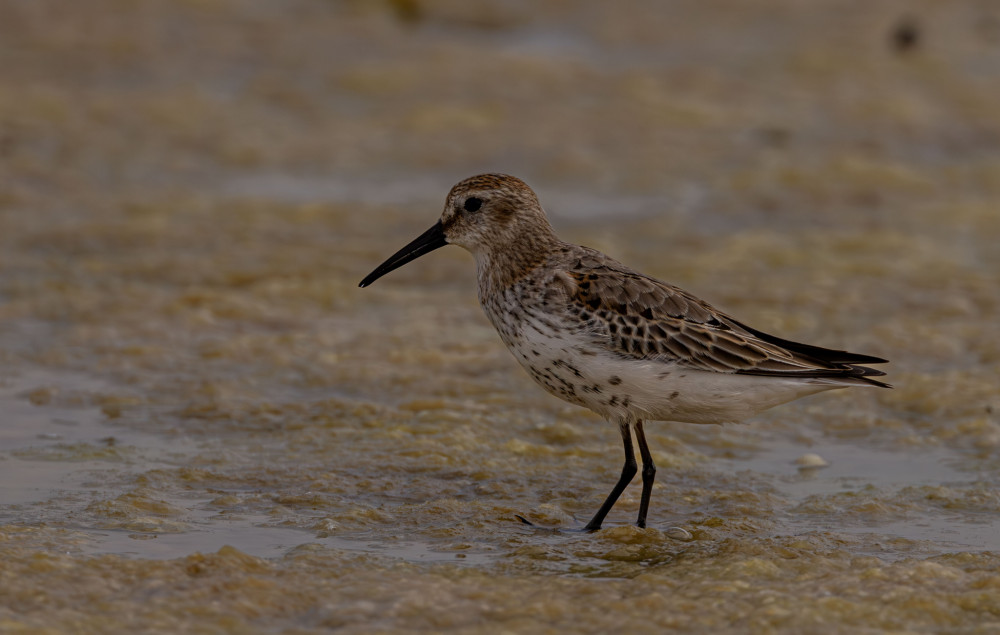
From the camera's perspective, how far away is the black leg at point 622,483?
6.35 m

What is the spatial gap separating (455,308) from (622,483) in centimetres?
316

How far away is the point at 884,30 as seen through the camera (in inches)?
570

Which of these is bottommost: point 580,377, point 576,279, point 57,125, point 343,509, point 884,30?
point 343,509

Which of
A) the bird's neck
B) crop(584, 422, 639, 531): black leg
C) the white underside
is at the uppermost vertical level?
the bird's neck

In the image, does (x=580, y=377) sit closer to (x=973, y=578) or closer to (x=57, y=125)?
(x=973, y=578)

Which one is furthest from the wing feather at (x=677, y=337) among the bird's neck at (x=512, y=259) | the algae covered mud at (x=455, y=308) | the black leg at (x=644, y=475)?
the algae covered mud at (x=455, y=308)

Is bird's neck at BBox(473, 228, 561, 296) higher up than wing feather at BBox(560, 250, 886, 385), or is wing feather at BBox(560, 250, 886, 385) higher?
bird's neck at BBox(473, 228, 561, 296)

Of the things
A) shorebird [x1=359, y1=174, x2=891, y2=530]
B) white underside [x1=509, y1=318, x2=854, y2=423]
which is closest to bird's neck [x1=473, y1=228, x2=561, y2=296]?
shorebird [x1=359, y1=174, x2=891, y2=530]

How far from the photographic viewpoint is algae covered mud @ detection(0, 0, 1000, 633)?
5582 millimetres

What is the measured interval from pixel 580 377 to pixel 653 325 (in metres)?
0.39

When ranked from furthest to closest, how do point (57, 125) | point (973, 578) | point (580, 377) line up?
point (57, 125)
point (580, 377)
point (973, 578)

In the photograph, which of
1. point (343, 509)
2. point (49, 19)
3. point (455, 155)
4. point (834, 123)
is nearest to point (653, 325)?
point (343, 509)

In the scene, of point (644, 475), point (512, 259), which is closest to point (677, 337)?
point (644, 475)

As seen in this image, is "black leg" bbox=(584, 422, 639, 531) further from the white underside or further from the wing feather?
the wing feather
